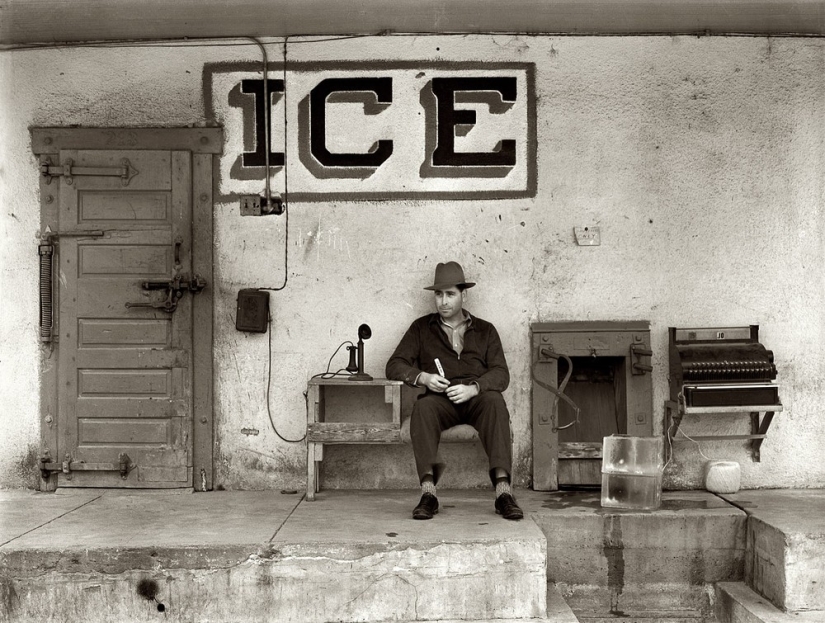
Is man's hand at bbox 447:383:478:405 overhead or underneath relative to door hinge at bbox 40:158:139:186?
underneath

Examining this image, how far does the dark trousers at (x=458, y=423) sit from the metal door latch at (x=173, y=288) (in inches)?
66.2

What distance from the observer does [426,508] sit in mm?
4422

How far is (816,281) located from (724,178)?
2.93ft

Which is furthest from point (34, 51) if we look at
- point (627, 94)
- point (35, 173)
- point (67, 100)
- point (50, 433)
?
point (627, 94)

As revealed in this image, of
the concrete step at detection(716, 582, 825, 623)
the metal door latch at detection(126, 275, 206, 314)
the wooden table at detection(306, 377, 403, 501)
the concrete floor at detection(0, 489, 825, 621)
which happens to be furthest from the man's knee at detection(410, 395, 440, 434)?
the concrete step at detection(716, 582, 825, 623)

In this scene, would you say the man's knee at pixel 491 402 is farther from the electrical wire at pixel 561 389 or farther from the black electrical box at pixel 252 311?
the black electrical box at pixel 252 311

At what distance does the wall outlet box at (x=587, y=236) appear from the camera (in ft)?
17.4

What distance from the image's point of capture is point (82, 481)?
5285 millimetres

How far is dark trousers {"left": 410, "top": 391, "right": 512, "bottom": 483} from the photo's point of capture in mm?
4523

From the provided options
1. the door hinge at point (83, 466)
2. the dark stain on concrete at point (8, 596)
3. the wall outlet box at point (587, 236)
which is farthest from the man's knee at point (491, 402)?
the dark stain on concrete at point (8, 596)

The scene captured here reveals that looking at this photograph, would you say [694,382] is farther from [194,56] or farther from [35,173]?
[35,173]

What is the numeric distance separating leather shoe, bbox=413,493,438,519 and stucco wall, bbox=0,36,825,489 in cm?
85

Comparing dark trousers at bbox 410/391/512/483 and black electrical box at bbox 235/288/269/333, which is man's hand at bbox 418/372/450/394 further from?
black electrical box at bbox 235/288/269/333

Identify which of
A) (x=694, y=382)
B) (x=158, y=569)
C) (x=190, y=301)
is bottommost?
(x=158, y=569)
